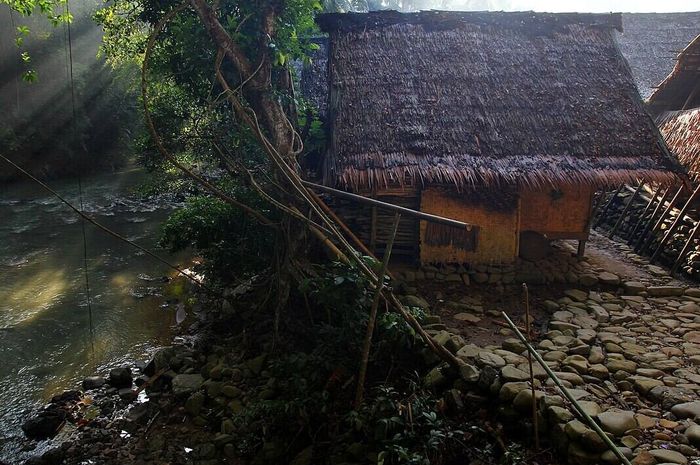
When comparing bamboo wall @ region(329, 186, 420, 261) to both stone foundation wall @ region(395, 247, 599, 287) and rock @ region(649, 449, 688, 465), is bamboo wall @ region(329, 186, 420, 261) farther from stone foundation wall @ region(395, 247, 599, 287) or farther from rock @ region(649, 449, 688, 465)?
rock @ region(649, 449, 688, 465)

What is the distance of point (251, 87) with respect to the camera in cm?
568

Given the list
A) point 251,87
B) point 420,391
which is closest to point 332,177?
point 251,87

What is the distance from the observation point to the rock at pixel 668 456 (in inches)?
120

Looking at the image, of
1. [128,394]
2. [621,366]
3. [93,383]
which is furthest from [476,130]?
[93,383]

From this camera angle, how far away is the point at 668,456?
308 cm

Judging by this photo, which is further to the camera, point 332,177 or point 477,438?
point 332,177

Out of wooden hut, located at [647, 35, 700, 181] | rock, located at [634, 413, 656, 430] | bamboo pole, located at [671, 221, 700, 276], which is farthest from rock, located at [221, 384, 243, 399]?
wooden hut, located at [647, 35, 700, 181]

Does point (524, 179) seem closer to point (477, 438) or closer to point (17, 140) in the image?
point (477, 438)

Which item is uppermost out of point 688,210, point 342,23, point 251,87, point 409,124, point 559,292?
point 342,23

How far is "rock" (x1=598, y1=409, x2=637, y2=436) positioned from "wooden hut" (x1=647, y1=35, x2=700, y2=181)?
15.9ft

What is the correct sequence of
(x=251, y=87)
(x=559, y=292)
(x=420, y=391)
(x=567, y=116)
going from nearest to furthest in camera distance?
(x=420, y=391)
(x=251, y=87)
(x=559, y=292)
(x=567, y=116)

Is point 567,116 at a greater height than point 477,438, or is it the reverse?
point 567,116

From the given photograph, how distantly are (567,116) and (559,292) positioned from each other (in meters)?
2.42

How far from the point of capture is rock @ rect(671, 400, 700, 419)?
11.4 feet
